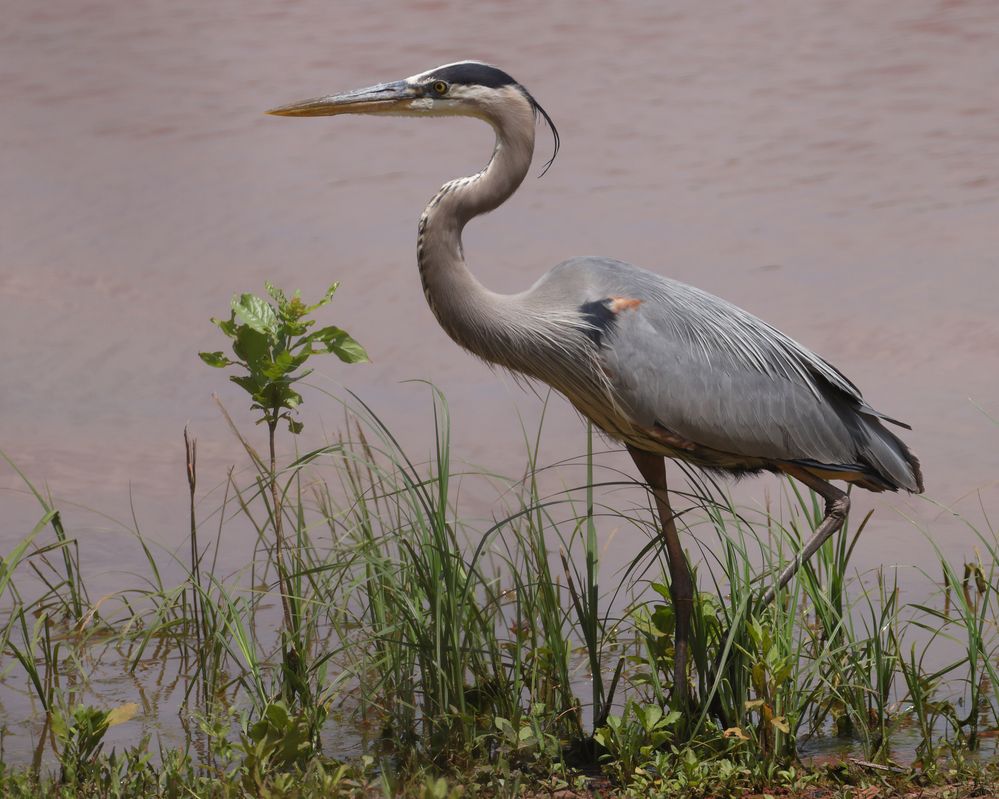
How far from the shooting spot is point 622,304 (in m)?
3.52

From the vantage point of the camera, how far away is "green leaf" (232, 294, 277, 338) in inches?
128

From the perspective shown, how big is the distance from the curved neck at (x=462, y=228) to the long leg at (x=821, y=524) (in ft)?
2.92

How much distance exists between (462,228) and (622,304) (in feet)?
1.46

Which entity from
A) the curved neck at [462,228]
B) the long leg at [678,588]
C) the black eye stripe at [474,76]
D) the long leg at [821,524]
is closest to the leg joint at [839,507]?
the long leg at [821,524]

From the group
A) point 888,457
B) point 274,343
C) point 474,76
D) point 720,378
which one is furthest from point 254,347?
point 888,457

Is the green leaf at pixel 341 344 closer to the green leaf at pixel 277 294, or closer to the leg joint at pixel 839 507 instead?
the green leaf at pixel 277 294

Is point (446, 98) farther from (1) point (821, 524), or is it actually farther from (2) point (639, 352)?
(1) point (821, 524)

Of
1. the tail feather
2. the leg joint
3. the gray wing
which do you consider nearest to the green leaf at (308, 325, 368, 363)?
the gray wing

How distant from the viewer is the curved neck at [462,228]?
345cm

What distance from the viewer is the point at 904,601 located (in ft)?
14.5

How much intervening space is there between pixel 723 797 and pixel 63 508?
135 inches

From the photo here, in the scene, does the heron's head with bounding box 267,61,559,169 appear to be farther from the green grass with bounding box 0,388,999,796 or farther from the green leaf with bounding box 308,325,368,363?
the green grass with bounding box 0,388,999,796

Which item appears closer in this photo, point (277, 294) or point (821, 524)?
point (277, 294)

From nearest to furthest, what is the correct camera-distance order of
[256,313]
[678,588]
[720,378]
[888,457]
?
[256,313] → [678,588] → [720,378] → [888,457]
